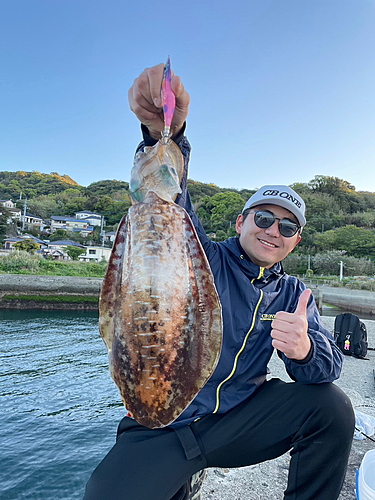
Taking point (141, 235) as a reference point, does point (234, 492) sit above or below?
below

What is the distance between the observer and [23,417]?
285 inches

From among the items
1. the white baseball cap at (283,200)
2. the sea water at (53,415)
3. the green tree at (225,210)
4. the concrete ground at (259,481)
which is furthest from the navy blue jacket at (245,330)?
the green tree at (225,210)

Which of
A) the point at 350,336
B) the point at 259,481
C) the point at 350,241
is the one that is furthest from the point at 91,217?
the point at 259,481

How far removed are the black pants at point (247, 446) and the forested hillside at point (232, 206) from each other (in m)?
45.3

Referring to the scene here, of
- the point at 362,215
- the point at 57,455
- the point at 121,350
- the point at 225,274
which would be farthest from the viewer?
the point at 362,215

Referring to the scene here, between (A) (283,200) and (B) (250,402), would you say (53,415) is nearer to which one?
(B) (250,402)

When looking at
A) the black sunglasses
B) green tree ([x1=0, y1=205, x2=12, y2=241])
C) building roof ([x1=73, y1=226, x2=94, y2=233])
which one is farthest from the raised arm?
building roof ([x1=73, y1=226, x2=94, y2=233])

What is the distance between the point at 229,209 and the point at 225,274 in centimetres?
7185

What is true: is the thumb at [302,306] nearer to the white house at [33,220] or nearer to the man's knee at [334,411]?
the man's knee at [334,411]

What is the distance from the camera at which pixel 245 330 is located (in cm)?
241

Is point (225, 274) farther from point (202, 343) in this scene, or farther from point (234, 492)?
point (234, 492)

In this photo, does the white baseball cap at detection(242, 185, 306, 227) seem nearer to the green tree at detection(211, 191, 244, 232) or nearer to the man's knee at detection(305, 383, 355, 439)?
the man's knee at detection(305, 383, 355, 439)

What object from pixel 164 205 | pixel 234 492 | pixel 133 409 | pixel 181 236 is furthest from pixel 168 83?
pixel 234 492

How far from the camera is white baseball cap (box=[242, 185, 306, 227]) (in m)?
2.63
